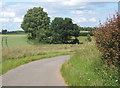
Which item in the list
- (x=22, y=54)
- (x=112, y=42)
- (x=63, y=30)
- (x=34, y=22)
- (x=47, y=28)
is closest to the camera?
(x=112, y=42)

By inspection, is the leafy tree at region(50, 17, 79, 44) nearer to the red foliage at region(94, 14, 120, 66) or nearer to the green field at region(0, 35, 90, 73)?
the green field at region(0, 35, 90, 73)

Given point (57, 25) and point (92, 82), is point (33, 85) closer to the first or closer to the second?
point (92, 82)

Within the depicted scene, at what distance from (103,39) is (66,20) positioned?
3219 inches

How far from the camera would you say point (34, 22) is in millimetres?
102875

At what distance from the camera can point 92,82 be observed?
10.9 metres

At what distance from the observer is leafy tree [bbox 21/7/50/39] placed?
98.4 m

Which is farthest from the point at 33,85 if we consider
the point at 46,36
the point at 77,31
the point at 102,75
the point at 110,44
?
the point at 77,31

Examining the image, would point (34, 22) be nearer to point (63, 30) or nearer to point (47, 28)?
point (47, 28)

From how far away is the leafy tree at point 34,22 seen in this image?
323 ft

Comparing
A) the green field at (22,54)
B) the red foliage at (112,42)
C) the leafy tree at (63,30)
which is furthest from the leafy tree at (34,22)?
the red foliage at (112,42)

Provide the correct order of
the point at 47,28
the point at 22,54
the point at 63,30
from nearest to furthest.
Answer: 1. the point at 22,54
2. the point at 63,30
3. the point at 47,28

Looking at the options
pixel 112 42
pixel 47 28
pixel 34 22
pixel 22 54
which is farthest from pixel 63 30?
pixel 112 42

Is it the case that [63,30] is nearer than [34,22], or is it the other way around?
[63,30]

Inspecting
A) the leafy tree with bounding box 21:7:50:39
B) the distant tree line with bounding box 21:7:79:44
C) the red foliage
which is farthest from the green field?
the leafy tree with bounding box 21:7:50:39
